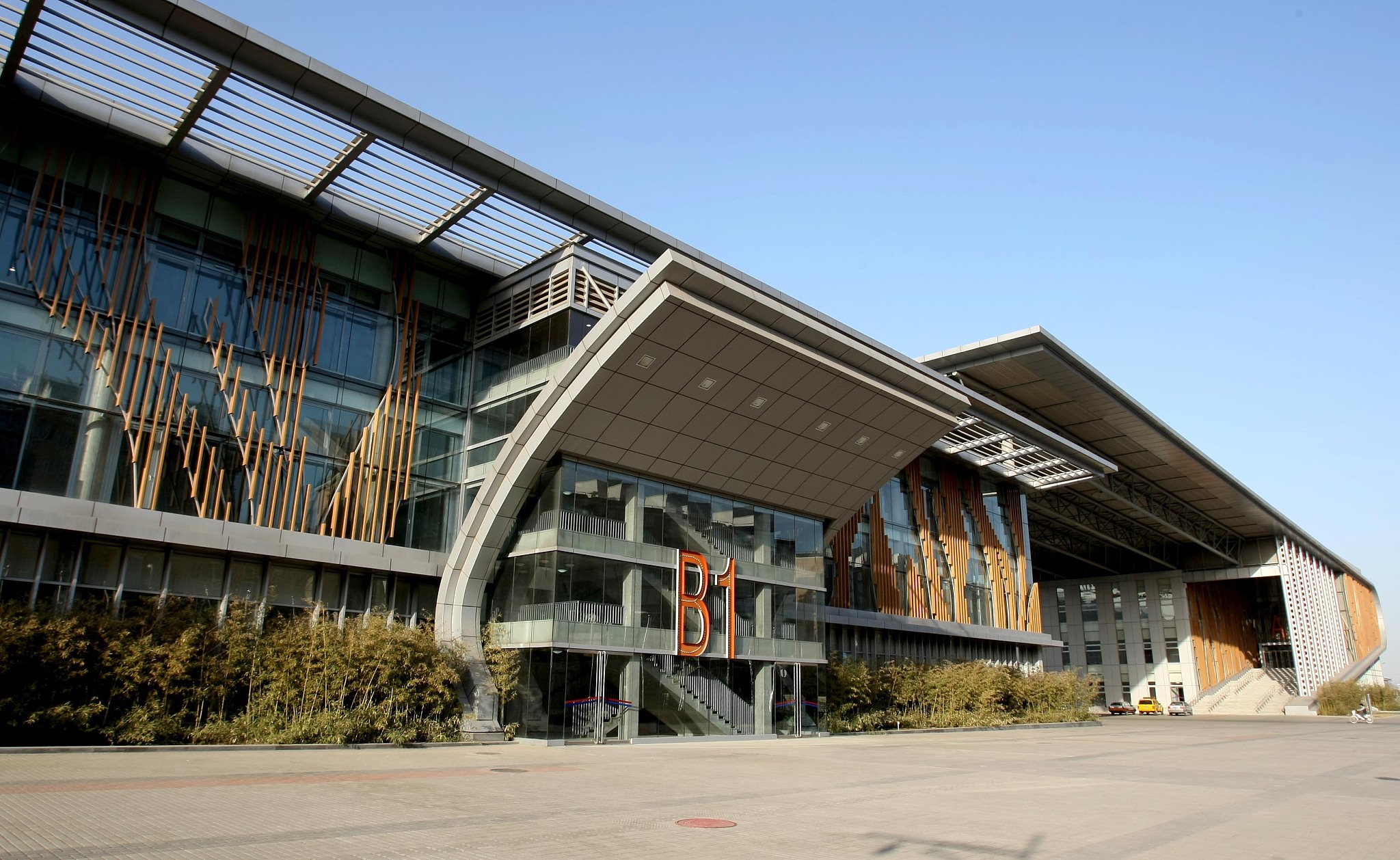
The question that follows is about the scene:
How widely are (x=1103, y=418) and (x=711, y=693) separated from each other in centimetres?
3165

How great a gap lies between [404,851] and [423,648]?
1584 centimetres

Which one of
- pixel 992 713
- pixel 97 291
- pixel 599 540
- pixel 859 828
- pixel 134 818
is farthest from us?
pixel 992 713

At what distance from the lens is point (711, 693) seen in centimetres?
2773

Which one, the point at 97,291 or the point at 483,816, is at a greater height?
the point at 97,291

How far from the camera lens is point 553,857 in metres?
8.38

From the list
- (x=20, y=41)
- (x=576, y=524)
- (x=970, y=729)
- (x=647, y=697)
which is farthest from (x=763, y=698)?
(x=20, y=41)

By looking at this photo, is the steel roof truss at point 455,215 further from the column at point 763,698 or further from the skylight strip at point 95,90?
the column at point 763,698

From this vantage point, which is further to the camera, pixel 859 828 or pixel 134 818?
pixel 859 828

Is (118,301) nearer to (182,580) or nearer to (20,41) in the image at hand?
(20,41)

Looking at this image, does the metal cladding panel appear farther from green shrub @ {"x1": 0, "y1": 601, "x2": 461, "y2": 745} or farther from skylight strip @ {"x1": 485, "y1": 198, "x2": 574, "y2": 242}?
green shrub @ {"x1": 0, "y1": 601, "x2": 461, "y2": 745}

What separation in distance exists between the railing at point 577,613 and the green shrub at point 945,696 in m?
11.6

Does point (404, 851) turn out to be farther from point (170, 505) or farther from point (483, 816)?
point (170, 505)

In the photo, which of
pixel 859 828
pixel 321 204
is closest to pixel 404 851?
pixel 859 828

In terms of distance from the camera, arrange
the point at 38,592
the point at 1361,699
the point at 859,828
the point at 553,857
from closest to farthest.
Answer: the point at 553,857 < the point at 859,828 < the point at 38,592 < the point at 1361,699
